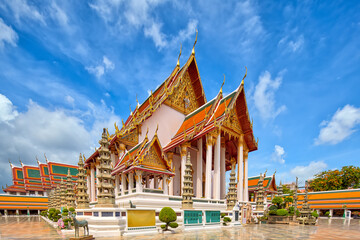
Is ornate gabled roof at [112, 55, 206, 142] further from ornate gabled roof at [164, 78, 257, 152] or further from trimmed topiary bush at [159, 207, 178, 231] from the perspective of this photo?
trimmed topiary bush at [159, 207, 178, 231]

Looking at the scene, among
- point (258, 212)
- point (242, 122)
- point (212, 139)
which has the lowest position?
point (258, 212)

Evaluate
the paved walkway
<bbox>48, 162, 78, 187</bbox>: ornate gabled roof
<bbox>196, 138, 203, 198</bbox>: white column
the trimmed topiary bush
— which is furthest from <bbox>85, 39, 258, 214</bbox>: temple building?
<bbox>48, 162, 78, 187</bbox>: ornate gabled roof

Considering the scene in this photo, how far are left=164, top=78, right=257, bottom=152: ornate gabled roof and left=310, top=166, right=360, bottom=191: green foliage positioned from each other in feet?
82.7

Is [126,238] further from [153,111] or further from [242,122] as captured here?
[242,122]

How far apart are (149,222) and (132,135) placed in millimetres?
9273

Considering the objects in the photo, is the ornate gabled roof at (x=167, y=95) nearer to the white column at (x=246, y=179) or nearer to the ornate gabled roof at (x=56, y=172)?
the white column at (x=246, y=179)

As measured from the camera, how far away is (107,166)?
33.9 feet

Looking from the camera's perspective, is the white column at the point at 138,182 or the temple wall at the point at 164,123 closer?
the white column at the point at 138,182

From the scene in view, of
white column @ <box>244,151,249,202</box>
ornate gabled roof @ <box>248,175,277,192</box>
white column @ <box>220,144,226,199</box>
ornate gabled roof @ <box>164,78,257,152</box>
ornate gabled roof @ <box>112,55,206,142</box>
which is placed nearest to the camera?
ornate gabled roof @ <box>164,78,257,152</box>

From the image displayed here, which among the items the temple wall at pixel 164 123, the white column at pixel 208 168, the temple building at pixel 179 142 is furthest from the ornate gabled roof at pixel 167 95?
the white column at pixel 208 168

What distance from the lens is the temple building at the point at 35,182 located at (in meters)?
40.3

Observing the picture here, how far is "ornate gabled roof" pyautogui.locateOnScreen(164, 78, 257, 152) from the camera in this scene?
17.9m

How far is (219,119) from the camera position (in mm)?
17984

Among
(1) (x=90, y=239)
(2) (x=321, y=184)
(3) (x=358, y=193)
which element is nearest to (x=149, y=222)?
(1) (x=90, y=239)
